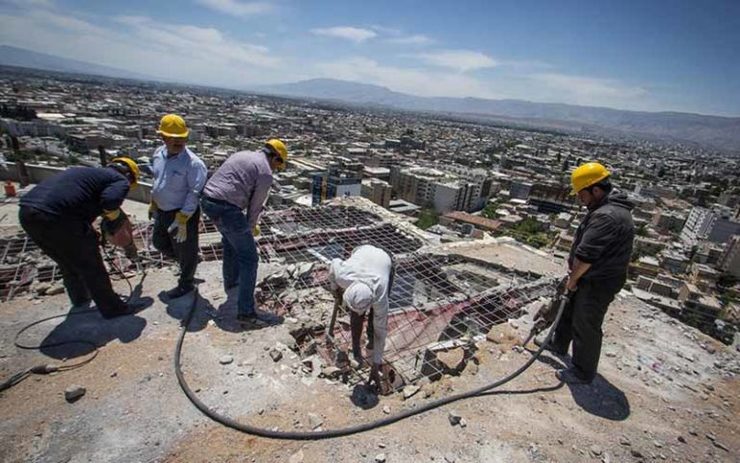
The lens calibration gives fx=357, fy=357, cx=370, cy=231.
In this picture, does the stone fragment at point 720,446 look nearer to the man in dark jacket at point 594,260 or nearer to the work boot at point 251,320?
the man in dark jacket at point 594,260

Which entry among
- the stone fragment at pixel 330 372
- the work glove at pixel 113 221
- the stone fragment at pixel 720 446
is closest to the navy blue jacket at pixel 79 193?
the work glove at pixel 113 221

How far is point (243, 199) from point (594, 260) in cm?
318

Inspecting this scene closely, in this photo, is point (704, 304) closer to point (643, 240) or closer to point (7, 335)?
point (643, 240)

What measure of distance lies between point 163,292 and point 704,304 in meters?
23.9

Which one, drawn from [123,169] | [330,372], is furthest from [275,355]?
[123,169]

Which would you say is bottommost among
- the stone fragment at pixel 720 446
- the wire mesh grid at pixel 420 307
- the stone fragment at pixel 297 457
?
the wire mesh grid at pixel 420 307

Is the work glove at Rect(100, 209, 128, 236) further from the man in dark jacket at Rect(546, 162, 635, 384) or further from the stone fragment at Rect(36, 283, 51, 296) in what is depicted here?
the man in dark jacket at Rect(546, 162, 635, 384)

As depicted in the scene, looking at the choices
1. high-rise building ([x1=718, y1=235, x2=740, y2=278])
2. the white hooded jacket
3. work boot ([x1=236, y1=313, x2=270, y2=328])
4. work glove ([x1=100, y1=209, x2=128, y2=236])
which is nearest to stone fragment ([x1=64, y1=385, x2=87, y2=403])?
work boot ([x1=236, y1=313, x2=270, y2=328])

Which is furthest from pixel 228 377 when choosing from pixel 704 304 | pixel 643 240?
pixel 643 240

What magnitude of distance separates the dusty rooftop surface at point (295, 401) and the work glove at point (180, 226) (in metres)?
0.77

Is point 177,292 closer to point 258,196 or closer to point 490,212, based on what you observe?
point 258,196

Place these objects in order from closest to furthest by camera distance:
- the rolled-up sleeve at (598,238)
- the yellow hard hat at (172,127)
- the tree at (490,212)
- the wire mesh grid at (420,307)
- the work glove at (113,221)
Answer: the rolled-up sleeve at (598,238), the work glove at (113,221), the yellow hard hat at (172,127), the wire mesh grid at (420,307), the tree at (490,212)

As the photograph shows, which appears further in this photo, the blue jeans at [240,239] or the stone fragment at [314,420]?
the blue jeans at [240,239]

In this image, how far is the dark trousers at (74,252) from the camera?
289 centimetres
